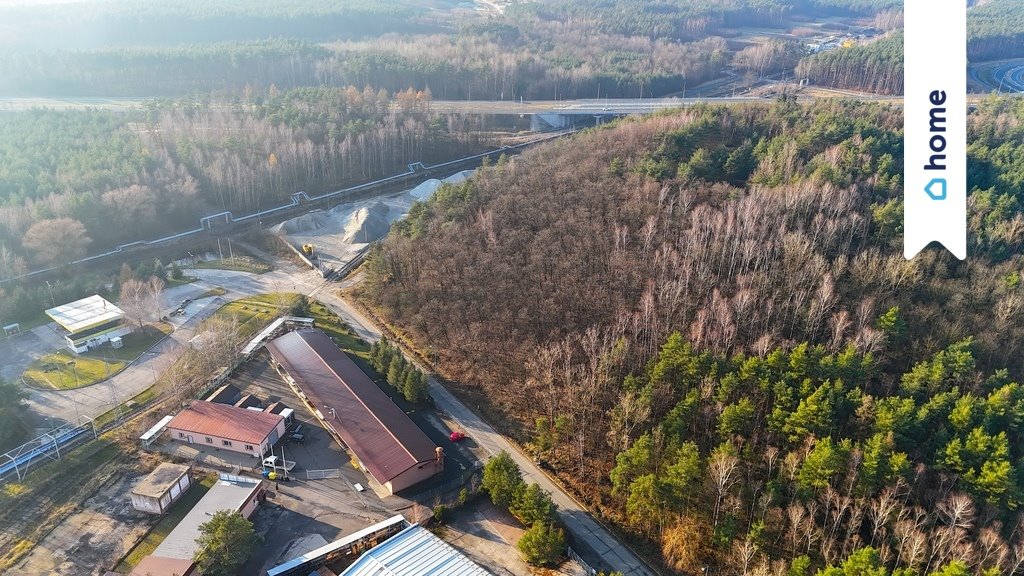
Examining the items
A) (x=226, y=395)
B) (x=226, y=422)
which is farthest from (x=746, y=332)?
(x=226, y=395)

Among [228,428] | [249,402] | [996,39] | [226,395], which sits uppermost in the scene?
[996,39]

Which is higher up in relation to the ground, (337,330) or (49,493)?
(337,330)

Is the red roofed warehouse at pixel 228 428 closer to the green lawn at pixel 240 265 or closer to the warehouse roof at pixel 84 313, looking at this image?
the warehouse roof at pixel 84 313

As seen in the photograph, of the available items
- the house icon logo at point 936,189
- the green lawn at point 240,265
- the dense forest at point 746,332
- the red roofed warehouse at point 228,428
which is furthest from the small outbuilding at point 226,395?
the house icon logo at point 936,189

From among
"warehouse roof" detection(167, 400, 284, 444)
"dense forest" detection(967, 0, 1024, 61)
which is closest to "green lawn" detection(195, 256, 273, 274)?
"warehouse roof" detection(167, 400, 284, 444)

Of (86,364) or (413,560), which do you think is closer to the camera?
(413,560)

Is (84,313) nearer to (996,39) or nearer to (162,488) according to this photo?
(162,488)

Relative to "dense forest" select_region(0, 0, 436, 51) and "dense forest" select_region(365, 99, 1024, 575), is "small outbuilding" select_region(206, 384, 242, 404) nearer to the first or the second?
"dense forest" select_region(365, 99, 1024, 575)
